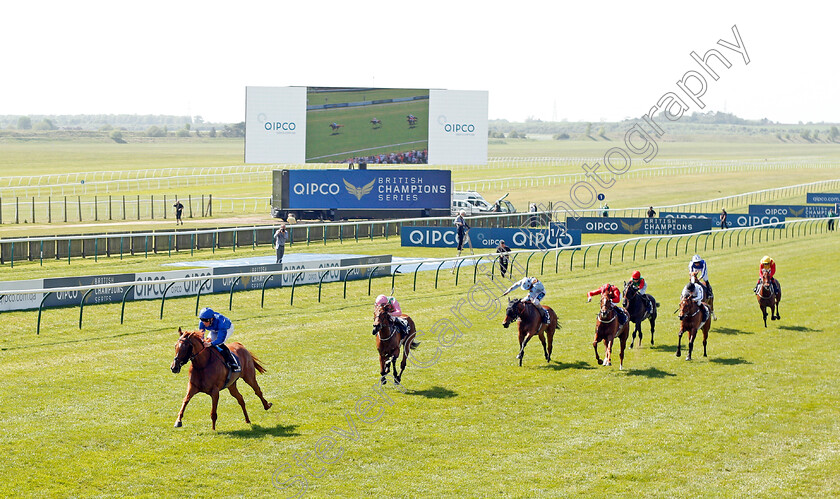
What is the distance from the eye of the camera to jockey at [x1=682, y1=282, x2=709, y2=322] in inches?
685

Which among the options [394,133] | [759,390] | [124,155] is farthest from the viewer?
[124,155]

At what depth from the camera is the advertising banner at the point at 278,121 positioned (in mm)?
50438

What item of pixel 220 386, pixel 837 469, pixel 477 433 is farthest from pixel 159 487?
pixel 837 469

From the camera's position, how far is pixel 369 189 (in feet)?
167

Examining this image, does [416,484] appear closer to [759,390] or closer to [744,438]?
[744,438]

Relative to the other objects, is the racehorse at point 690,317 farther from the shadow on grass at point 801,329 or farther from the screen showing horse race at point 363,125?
the screen showing horse race at point 363,125

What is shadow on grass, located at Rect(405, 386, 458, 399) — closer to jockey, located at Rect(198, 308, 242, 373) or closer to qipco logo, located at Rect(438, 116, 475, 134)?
jockey, located at Rect(198, 308, 242, 373)

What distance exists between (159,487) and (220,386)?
2219mm

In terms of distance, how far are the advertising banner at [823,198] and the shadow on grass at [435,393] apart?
52.0 m

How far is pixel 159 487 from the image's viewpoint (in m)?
10.6

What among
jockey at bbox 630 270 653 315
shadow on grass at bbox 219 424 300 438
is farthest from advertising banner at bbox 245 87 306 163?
shadow on grass at bbox 219 424 300 438

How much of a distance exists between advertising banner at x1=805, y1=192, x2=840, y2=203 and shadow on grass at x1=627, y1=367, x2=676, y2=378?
48.8 metres

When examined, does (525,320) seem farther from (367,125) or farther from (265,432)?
(367,125)

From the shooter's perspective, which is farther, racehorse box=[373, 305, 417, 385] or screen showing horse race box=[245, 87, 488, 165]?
screen showing horse race box=[245, 87, 488, 165]
